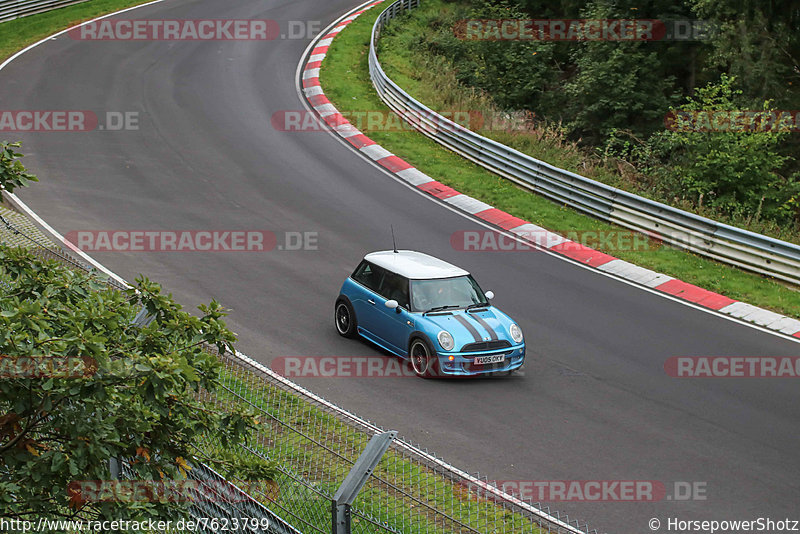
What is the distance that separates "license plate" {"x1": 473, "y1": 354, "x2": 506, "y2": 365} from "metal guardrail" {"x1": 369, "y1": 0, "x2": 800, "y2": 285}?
7.67m

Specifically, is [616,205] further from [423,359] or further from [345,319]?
[423,359]

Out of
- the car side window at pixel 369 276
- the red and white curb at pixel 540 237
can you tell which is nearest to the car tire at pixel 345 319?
the car side window at pixel 369 276

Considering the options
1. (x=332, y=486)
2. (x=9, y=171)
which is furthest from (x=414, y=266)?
(x=9, y=171)

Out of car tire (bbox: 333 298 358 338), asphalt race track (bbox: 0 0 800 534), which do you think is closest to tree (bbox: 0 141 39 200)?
asphalt race track (bbox: 0 0 800 534)

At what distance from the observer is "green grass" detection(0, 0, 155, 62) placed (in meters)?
32.6

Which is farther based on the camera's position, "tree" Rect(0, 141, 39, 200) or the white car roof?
the white car roof

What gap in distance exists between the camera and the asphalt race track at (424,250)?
33.8 ft

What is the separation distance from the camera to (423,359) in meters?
12.4

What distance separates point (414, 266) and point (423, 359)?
168cm

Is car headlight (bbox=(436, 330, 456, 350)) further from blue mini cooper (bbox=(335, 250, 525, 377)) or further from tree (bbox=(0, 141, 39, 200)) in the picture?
tree (bbox=(0, 141, 39, 200))

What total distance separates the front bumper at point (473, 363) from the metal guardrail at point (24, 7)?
1230 inches

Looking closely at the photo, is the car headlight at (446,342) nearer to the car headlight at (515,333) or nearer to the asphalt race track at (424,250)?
the asphalt race track at (424,250)

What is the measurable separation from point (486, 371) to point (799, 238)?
982cm

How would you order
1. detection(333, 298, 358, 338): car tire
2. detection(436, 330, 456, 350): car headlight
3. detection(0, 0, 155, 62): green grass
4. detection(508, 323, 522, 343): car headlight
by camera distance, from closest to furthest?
detection(436, 330, 456, 350): car headlight
detection(508, 323, 522, 343): car headlight
detection(333, 298, 358, 338): car tire
detection(0, 0, 155, 62): green grass
